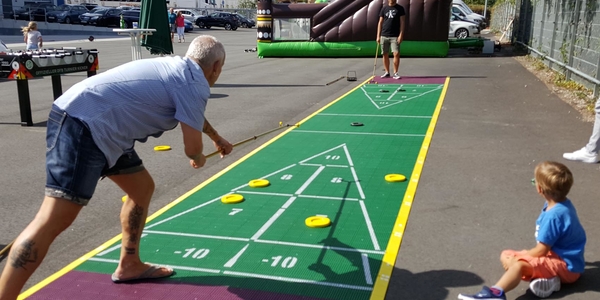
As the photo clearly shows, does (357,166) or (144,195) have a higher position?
(144,195)

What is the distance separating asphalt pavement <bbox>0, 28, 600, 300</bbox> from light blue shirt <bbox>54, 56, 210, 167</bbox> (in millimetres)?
1494

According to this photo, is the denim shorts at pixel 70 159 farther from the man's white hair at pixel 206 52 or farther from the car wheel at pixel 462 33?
the car wheel at pixel 462 33

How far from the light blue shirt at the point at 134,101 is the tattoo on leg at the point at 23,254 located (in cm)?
59

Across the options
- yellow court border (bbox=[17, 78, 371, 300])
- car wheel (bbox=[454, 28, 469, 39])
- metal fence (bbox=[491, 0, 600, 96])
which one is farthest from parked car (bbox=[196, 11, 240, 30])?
yellow court border (bbox=[17, 78, 371, 300])

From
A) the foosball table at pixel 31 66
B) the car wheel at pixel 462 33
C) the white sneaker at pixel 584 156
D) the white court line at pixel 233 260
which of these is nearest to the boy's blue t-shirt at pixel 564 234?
the white court line at pixel 233 260

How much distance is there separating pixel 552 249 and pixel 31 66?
802 centimetres

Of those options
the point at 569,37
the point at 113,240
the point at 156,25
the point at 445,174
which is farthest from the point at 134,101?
the point at 569,37

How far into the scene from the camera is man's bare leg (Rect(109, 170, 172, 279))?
3.63m

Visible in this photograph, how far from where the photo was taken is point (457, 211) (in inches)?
205

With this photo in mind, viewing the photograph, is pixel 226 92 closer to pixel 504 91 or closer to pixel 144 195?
pixel 504 91

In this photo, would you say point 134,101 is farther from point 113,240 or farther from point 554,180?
point 554,180

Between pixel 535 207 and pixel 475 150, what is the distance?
218 centimetres

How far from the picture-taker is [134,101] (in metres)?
3.17

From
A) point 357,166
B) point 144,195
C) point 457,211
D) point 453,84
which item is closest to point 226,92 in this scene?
point 453,84
